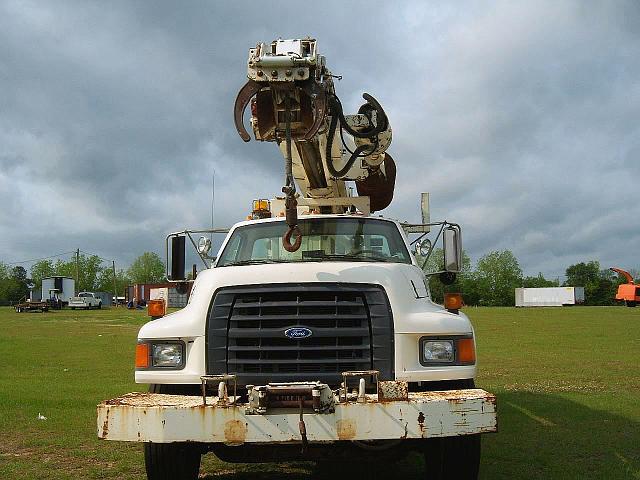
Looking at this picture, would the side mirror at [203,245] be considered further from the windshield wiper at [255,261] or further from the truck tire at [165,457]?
the truck tire at [165,457]

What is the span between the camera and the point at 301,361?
488 cm

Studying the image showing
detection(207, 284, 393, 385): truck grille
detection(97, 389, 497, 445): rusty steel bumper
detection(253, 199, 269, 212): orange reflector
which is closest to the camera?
detection(97, 389, 497, 445): rusty steel bumper

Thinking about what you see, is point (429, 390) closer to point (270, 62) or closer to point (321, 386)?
point (321, 386)

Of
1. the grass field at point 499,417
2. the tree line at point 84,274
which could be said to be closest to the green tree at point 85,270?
the tree line at point 84,274

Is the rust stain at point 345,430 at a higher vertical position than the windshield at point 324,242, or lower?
lower

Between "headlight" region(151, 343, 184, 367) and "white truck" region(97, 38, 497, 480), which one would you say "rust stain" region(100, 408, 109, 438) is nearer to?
"white truck" region(97, 38, 497, 480)

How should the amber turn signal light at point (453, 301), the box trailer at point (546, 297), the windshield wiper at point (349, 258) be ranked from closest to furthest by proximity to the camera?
the amber turn signal light at point (453, 301) → the windshield wiper at point (349, 258) → the box trailer at point (546, 297)

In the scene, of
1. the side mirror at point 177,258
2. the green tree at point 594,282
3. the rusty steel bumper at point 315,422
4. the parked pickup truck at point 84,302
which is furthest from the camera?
the green tree at point 594,282

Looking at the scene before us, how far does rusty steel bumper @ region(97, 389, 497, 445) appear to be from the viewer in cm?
430

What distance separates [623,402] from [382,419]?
259 inches

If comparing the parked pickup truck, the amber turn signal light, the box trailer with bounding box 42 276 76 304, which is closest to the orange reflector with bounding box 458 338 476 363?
the amber turn signal light

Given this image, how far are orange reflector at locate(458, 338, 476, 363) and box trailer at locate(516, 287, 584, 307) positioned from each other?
252 ft

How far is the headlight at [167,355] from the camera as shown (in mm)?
5023

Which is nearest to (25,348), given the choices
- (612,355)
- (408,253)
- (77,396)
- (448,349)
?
(77,396)
